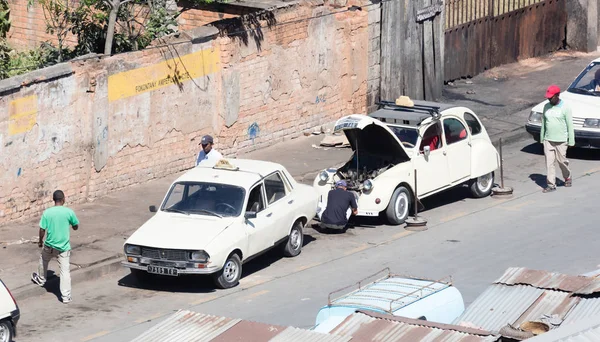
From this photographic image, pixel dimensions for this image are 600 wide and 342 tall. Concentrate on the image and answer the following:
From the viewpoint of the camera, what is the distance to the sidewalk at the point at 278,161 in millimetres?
16172

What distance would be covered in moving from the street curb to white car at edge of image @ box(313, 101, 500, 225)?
342 centimetres

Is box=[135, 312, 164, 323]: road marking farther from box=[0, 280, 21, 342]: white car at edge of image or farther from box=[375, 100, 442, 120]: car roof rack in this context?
box=[375, 100, 442, 120]: car roof rack

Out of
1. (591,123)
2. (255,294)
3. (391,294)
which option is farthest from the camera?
(591,123)

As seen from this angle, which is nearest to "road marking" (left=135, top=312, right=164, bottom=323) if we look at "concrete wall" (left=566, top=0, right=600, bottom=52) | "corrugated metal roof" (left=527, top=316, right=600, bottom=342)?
"corrugated metal roof" (left=527, top=316, right=600, bottom=342)

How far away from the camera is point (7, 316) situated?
42.2 feet

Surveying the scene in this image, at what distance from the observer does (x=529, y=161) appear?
2183cm

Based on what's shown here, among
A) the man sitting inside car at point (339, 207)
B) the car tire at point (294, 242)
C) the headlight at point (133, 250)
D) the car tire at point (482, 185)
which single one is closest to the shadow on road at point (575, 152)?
the car tire at point (482, 185)

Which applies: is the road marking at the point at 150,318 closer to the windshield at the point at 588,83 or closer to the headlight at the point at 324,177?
the headlight at the point at 324,177

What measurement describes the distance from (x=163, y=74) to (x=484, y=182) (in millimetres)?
5784

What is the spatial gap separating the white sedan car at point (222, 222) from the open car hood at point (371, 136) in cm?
127

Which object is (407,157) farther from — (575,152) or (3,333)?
(3,333)

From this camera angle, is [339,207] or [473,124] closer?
[339,207]

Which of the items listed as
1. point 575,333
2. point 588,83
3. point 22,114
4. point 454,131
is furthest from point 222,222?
point 588,83

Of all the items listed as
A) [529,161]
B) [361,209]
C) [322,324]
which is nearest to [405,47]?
[529,161]
